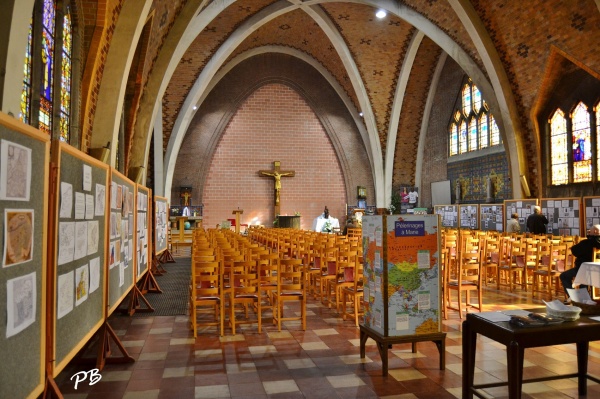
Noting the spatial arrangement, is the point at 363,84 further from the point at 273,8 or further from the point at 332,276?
the point at 332,276

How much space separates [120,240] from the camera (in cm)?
542

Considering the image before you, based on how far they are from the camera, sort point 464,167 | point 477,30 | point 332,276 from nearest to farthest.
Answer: point 332,276 → point 477,30 → point 464,167

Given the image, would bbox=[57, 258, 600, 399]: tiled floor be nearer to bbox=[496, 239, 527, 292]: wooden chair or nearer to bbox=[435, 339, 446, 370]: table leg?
bbox=[435, 339, 446, 370]: table leg

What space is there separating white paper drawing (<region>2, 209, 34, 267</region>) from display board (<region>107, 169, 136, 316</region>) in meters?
2.17

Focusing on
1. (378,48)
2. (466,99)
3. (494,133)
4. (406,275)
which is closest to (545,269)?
(406,275)

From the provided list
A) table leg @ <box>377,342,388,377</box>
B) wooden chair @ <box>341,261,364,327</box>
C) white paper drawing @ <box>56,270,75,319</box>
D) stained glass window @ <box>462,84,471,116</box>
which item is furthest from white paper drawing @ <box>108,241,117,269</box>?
stained glass window @ <box>462,84,471,116</box>

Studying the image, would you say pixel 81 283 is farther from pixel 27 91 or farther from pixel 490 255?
pixel 490 255

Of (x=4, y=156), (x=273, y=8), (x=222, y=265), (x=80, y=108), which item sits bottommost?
(x=222, y=265)

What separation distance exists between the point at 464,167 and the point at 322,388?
18755 mm

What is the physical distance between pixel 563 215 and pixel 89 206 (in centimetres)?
1391

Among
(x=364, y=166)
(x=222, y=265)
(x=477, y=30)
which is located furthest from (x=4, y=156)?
(x=364, y=166)

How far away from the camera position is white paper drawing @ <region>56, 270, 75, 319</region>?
120 inches

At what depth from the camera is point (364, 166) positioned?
2633 centimetres

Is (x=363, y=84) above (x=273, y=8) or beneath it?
beneath
